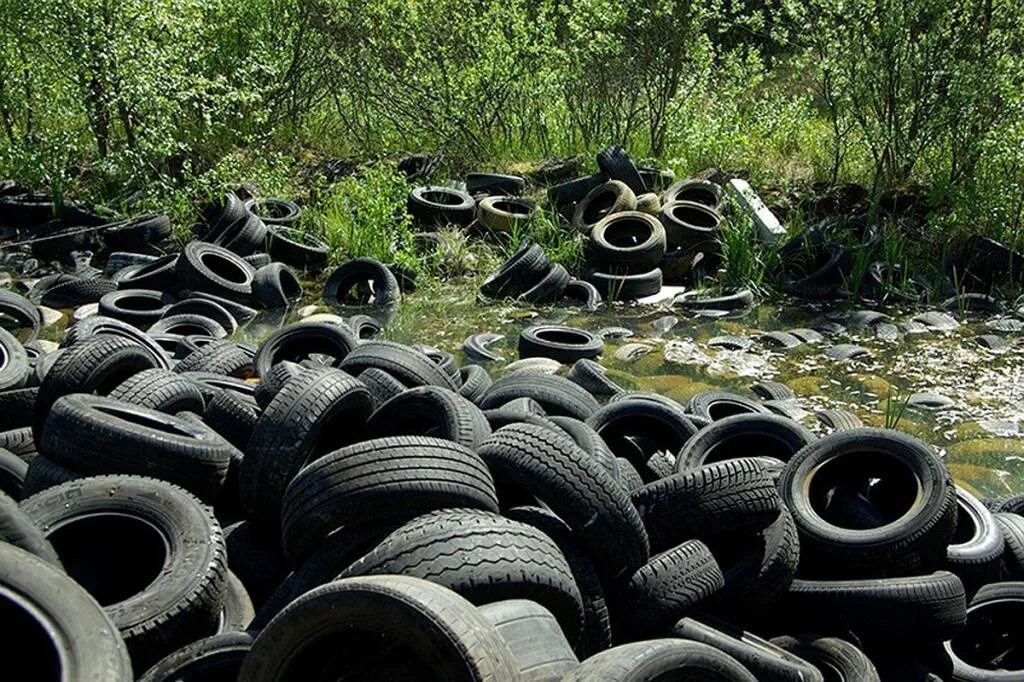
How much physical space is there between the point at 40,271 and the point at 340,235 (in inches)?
149

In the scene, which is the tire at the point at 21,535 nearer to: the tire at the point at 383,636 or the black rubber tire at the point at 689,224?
the tire at the point at 383,636

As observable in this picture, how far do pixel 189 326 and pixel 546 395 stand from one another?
15.5 ft

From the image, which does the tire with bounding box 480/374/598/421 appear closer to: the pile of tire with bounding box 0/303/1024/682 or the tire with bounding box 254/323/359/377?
the pile of tire with bounding box 0/303/1024/682

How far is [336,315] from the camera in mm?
11375

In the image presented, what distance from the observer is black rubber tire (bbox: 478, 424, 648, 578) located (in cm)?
448

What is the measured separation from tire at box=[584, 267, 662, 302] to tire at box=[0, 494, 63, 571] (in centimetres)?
859

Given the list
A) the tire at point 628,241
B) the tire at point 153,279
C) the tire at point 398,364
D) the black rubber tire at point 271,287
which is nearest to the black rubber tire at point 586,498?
the tire at point 398,364

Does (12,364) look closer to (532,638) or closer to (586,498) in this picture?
(586,498)

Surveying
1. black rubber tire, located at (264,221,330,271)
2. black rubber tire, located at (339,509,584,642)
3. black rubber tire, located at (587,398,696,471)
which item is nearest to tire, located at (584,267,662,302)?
black rubber tire, located at (264,221,330,271)

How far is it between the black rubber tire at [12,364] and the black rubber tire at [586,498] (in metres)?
3.61

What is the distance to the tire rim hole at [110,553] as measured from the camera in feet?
14.7

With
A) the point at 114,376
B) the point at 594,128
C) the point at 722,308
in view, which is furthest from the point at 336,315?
the point at 594,128

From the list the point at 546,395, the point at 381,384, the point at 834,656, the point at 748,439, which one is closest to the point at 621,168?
the point at 546,395

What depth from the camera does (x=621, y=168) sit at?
13.9 metres
